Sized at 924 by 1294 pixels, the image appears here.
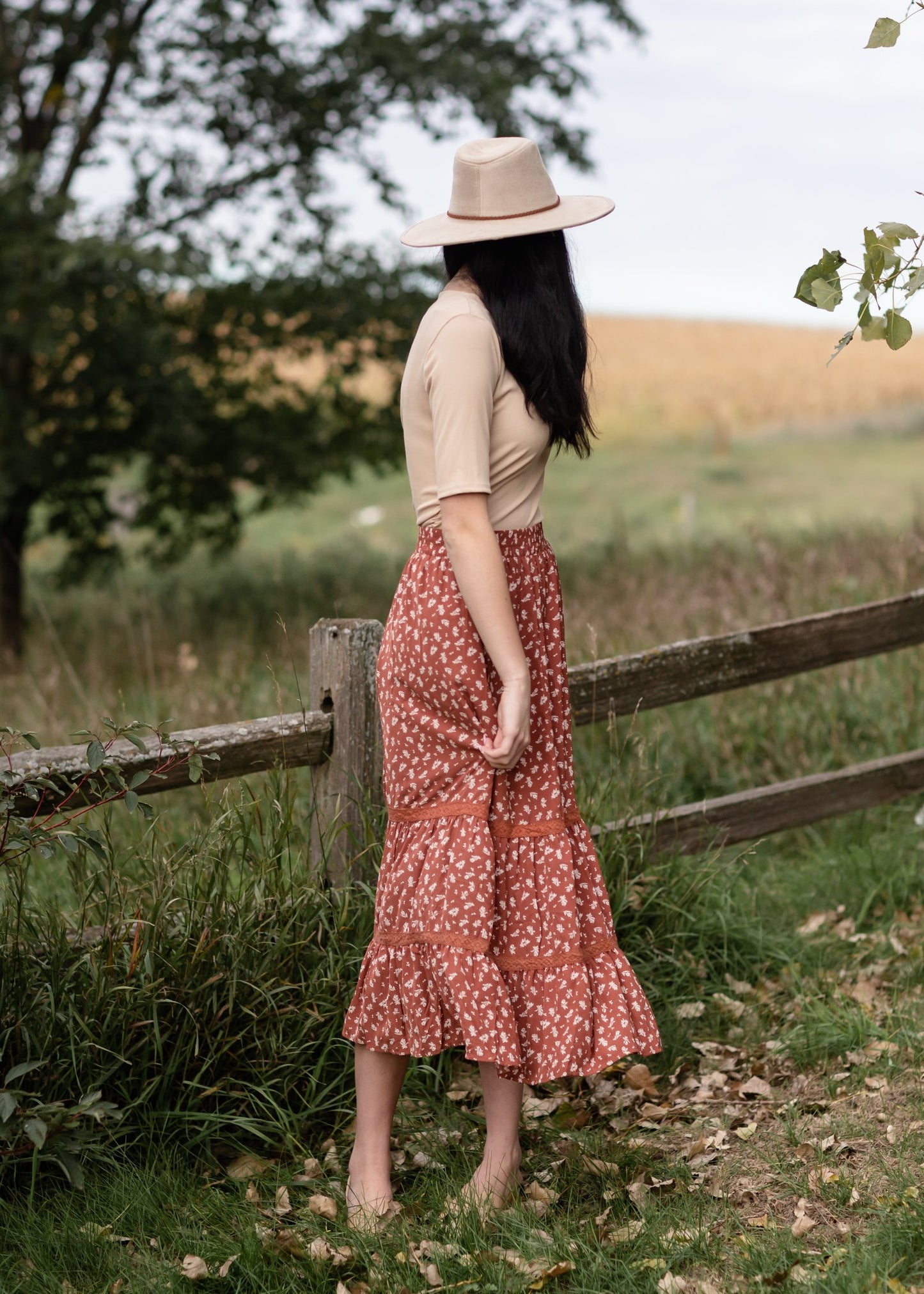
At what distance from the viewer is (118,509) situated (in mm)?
10945

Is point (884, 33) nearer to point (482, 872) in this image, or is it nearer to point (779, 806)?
point (482, 872)

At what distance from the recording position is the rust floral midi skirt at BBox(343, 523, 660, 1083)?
2.58 m

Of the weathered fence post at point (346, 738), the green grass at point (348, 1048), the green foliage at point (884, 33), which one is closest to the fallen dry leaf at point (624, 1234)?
the green grass at point (348, 1048)

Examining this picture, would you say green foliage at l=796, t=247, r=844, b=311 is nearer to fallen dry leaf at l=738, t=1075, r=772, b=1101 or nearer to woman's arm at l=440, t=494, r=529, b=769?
woman's arm at l=440, t=494, r=529, b=769

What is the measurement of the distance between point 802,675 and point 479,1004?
11.9ft

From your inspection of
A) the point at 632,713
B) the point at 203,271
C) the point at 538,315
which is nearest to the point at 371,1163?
the point at 632,713

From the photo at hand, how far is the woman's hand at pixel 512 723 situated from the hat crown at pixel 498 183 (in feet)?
3.17

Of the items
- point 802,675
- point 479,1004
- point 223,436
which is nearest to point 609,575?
point 223,436

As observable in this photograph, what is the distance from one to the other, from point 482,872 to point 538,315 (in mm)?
1166

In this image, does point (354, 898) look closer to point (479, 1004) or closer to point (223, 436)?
point (479, 1004)

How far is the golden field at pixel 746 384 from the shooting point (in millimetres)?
30719

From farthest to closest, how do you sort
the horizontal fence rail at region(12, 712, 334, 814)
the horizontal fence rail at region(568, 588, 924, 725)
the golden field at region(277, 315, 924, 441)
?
the golden field at region(277, 315, 924, 441) → the horizontal fence rail at region(568, 588, 924, 725) → the horizontal fence rail at region(12, 712, 334, 814)

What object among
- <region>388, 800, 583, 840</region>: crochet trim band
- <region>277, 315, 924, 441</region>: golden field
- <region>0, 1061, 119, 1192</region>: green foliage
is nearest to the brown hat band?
<region>388, 800, 583, 840</region>: crochet trim band

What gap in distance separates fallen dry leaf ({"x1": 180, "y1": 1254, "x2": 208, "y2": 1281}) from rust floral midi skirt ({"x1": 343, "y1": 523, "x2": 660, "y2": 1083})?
549mm
